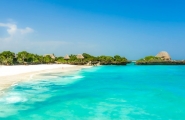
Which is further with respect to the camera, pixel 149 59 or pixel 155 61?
pixel 149 59

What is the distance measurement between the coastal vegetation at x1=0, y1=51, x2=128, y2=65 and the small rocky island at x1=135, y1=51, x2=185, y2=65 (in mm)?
8052

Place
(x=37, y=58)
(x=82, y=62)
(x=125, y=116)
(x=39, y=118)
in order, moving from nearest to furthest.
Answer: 1. (x=39, y=118)
2. (x=125, y=116)
3. (x=37, y=58)
4. (x=82, y=62)

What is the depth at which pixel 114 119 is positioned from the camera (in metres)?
9.30

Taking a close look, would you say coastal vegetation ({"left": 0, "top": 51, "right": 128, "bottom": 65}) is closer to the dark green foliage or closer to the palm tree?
the palm tree

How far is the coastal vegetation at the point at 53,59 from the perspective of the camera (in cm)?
5078

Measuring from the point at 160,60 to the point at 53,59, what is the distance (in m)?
41.3

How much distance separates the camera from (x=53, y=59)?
229 ft

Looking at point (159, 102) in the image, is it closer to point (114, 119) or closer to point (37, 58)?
point (114, 119)

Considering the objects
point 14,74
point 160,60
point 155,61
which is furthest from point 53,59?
point 14,74

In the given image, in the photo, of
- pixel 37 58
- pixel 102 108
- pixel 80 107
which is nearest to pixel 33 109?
pixel 80 107

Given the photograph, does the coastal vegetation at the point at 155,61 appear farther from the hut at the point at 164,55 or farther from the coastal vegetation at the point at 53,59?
the coastal vegetation at the point at 53,59

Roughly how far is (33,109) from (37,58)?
5258 centimetres

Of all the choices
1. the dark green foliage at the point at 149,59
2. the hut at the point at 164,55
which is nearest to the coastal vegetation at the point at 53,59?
the dark green foliage at the point at 149,59

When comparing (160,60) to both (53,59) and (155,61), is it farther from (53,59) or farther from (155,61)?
(53,59)
